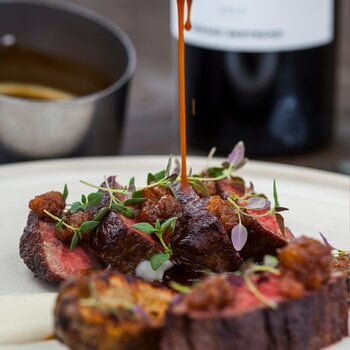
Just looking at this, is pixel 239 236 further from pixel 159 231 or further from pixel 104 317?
pixel 104 317

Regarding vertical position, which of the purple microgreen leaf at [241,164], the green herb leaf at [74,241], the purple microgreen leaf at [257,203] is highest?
the purple microgreen leaf at [241,164]

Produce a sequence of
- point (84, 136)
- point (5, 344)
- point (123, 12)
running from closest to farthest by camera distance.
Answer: point (5, 344) → point (84, 136) → point (123, 12)

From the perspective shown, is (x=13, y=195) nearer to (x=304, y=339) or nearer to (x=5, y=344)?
(x=5, y=344)

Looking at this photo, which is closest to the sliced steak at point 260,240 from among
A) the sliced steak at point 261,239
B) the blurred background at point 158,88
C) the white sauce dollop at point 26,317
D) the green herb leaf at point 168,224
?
the sliced steak at point 261,239

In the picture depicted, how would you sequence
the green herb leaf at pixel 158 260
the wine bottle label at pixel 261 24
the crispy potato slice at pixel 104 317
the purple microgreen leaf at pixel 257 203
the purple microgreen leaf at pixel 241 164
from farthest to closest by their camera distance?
the wine bottle label at pixel 261 24
the purple microgreen leaf at pixel 241 164
the purple microgreen leaf at pixel 257 203
the green herb leaf at pixel 158 260
the crispy potato slice at pixel 104 317

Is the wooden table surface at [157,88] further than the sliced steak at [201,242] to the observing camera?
Yes

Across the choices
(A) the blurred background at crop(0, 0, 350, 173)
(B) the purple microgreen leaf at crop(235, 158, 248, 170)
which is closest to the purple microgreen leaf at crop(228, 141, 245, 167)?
(B) the purple microgreen leaf at crop(235, 158, 248, 170)

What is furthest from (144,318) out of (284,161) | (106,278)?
(284,161)

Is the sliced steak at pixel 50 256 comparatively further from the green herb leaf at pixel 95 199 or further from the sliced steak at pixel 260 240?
the sliced steak at pixel 260 240

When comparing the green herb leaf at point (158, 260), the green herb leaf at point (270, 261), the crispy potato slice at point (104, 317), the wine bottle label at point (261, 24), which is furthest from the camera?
the wine bottle label at point (261, 24)
